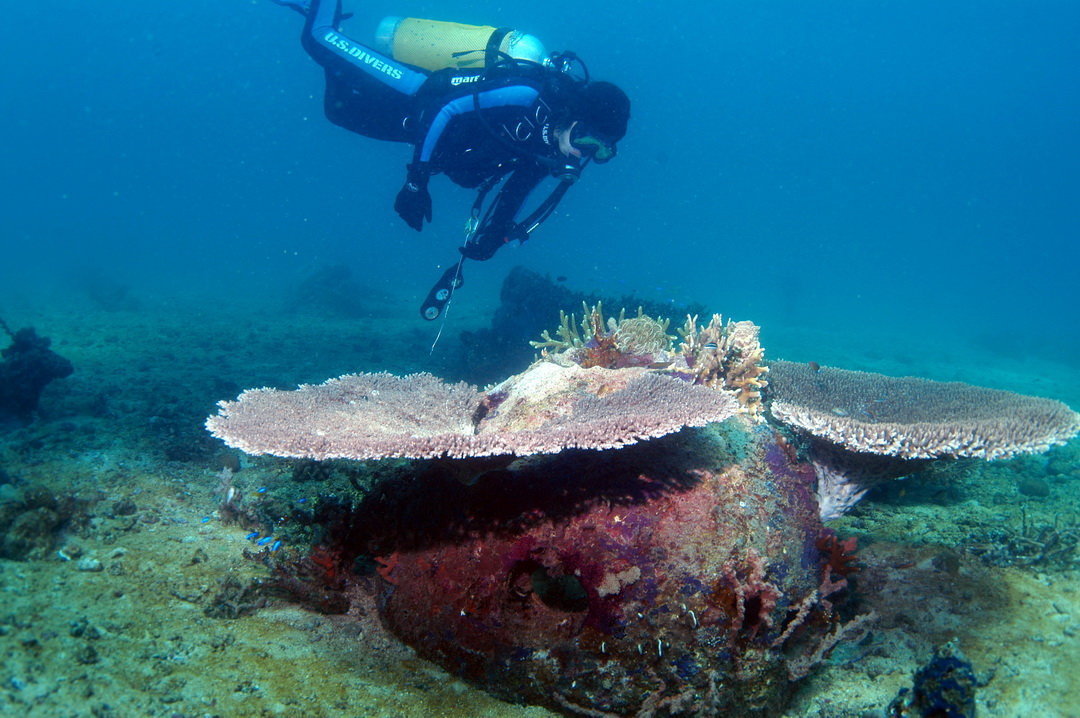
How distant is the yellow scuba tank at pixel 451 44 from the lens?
841 centimetres

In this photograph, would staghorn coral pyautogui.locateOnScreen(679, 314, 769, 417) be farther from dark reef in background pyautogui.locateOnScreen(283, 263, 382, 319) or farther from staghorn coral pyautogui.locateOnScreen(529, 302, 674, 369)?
dark reef in background pyautogui.locateOnScreen(283, 263, 382, 319)

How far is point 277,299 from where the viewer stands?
2734cm

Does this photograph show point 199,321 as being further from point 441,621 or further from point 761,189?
point 761,189

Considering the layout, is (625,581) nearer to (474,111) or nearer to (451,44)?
(474,111)

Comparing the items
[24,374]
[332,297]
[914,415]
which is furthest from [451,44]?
[332,297]

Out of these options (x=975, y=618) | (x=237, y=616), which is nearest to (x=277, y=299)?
(x=237, y=616)

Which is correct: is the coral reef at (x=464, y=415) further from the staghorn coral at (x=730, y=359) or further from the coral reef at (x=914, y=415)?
the coral reef at (x=914, y=415)

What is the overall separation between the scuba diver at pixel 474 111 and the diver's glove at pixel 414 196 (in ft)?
0.05

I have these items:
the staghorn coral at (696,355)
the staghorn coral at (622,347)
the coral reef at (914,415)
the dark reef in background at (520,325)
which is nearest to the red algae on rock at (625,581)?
the coral reef at (914,415)

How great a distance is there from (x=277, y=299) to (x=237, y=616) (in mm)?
27963

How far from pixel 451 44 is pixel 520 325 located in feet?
20.4

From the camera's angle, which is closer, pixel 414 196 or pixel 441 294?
pixel 441 294

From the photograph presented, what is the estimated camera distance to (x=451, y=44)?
9.07m

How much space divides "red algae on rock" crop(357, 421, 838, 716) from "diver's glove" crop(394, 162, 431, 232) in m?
5.60
